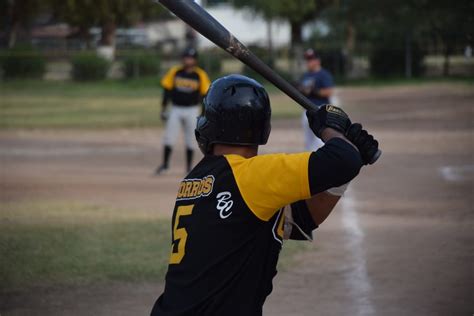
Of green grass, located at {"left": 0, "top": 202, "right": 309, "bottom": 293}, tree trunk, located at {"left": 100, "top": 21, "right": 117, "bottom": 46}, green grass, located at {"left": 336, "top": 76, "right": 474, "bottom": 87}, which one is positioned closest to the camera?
green grass, located at {"left": 0, "top": 202, "right": 309, "bottom": 293}

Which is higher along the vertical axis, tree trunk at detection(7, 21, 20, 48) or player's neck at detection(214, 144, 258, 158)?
player's neck at detection(214, 144, 258, 158)

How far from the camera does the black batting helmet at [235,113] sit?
361 cm

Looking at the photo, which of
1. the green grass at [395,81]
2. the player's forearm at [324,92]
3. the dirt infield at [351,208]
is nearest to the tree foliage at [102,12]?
the green grass at [395,81]

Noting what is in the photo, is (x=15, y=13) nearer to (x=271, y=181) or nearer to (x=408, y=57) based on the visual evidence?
(x=408, y=57)

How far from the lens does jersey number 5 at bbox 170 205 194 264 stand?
3578 mm

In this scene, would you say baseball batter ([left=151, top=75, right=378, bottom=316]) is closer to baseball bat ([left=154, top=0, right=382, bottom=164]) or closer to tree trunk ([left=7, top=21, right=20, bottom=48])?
baseball bat ([left=154, top=0, right=382, bottom=164])

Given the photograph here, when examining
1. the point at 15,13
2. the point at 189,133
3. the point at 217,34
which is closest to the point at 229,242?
the point at 217,34

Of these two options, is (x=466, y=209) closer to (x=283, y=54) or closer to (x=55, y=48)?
(x=283, y=54)

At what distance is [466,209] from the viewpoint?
11.0 meters

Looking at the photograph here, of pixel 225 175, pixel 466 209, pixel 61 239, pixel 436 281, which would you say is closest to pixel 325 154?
pixel 225 175

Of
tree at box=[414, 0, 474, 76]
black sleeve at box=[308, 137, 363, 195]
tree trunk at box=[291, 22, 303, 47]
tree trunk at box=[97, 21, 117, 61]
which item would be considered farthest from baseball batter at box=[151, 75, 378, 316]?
tree trunk at box=[291, 22, 303, 47]

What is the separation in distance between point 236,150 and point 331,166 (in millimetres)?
513

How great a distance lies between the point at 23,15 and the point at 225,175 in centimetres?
4610

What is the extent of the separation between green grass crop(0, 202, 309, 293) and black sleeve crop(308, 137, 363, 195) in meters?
4.77
